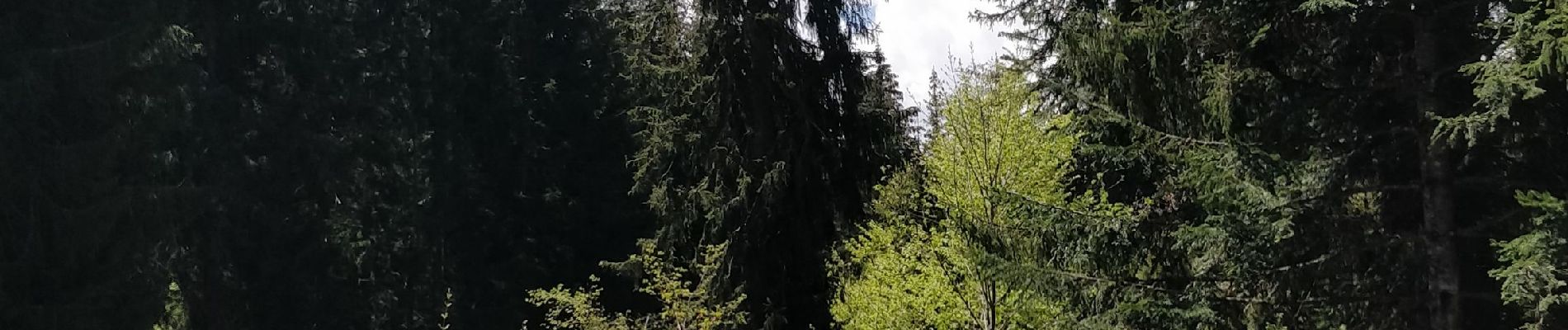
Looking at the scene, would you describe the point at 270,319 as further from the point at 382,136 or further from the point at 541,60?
the point at 541,60

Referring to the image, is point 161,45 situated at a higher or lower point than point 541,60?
lower

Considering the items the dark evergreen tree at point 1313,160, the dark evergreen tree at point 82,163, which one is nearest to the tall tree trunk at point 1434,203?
the dark evergreen tree at point 1313,160

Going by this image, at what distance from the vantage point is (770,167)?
13.8 meters

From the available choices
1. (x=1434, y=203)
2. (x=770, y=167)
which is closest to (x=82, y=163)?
(x=770, y=167)

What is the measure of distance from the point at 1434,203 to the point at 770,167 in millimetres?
7789

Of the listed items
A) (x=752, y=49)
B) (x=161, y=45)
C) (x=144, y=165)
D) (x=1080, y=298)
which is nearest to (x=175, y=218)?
(x=144, y=165)

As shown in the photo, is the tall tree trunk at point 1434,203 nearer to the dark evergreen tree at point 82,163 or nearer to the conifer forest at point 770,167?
the conifer forest at point 770,167

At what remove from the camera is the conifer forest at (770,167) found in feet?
23.0

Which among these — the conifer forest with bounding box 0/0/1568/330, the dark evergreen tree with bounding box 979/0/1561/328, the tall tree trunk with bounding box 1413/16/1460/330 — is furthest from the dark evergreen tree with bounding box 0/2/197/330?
the tall tree trunk with bounding box 1413/16/1460/330

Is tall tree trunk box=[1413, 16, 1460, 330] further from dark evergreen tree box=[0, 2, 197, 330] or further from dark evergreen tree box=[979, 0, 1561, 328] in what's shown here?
dark evergreen tree box=[0, 2, 197, 330]

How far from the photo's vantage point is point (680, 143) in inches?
569

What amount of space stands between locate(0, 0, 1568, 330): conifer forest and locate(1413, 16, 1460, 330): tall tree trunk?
15 mm

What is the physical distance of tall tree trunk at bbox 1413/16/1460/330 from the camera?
680 cm

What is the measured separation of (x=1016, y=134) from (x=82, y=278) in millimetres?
11057
